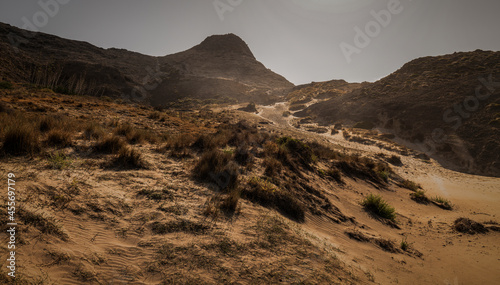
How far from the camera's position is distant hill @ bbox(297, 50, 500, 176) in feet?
59.3

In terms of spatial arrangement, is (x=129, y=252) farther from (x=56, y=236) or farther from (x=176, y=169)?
(x=176, y=169)

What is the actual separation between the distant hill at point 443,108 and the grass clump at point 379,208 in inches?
644

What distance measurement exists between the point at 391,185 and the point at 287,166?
8074 millimetres

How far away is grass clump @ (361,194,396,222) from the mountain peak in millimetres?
109970

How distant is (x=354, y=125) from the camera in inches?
1182

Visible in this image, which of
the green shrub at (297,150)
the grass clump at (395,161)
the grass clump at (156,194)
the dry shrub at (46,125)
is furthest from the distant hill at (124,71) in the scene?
the grass clump at (395,161)

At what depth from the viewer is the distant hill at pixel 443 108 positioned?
18.1m

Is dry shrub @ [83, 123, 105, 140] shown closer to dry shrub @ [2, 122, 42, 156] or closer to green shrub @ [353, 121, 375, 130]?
dry shrub @ [2, 122, 42, 156]

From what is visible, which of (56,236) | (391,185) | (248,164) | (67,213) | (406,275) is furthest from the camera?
(391,185)

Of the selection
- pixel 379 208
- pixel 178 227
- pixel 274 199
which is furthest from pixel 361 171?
pixel 178 227

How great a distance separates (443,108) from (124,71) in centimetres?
7451

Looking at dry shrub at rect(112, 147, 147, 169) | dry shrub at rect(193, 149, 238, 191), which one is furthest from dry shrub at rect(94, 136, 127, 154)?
dry shrub at rect(193, 149, 238, 191)

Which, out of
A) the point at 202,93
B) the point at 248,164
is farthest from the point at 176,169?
the point at 202,93

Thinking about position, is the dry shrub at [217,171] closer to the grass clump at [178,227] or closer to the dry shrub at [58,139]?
the grass clump at [178,227]
